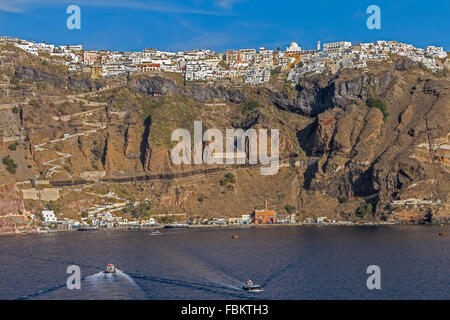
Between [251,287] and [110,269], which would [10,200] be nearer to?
[110,269]

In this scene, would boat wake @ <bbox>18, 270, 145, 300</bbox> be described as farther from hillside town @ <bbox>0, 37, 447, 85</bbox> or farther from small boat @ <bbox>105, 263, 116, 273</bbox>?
hillside town @ <bbox>0, 37, 447, 85</bbox>

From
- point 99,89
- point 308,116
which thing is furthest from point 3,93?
point 308,116

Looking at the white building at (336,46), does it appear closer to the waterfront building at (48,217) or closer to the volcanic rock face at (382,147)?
the volcanic rock face at (382,147)

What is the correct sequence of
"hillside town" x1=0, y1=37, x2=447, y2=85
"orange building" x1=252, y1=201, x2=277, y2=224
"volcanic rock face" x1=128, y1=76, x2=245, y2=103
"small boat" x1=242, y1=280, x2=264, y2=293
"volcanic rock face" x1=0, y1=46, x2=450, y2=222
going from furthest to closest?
"hillside town" x1=0, y1=37, x2=447, y2=85 < "volcanic rock face" x1=128, y1=76, x2=245, y2=103 < "orange building" x1=252, y1=201, x2=277, y2=224 < "volcanic rock face" x1=0, y1=46, x2=450, y2=222 < "small boat" x1=242, y1=280, x2=264, y2=293

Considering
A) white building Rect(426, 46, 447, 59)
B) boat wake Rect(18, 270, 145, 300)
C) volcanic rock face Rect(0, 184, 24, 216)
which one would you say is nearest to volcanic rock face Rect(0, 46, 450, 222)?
volcanic rock face Rect(0, 184, 24, 216)

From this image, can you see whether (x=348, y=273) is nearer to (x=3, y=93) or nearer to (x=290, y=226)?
(x=290, y=226)

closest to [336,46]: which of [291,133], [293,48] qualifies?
[293,48]

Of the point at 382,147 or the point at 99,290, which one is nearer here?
the point at 99,290
